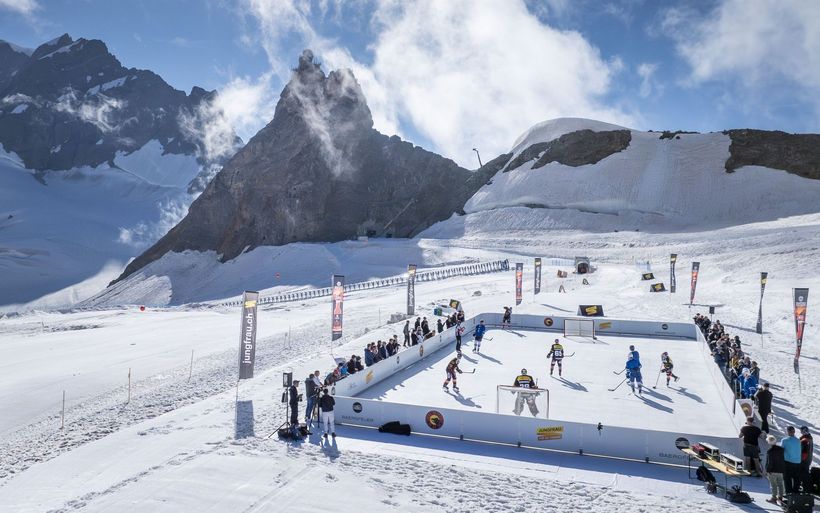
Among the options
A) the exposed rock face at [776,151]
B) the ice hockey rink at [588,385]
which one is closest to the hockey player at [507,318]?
the ice hockey rink at [588,385]

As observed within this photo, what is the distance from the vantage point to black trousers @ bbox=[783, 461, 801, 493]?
9539mm

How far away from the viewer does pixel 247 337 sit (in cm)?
1759

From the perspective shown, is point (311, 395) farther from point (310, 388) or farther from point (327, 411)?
point (327, 411)

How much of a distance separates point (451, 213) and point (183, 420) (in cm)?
8341

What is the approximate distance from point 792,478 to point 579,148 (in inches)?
3725

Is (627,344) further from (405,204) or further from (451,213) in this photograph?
(405,204)

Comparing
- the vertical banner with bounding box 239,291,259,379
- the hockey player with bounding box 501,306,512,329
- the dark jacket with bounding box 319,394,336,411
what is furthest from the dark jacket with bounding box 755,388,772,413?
the hockey player with bounding box 501,306,512,329

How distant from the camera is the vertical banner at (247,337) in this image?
1733 centimetres

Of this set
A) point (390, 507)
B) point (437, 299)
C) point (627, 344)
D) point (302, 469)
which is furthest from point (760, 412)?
point (437, 299)

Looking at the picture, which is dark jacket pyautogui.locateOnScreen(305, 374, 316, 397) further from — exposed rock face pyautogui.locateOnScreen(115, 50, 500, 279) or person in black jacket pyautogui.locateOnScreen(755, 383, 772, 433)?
exposed rock face pyautogui.locateOnScreen(115, 50, 500, 279)

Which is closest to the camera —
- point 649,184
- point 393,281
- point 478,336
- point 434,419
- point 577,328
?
point 434,419

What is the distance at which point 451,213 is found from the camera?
96125mm

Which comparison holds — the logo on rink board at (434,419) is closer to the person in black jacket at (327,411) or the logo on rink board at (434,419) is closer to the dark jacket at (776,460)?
the person in black jacket at (327,411)

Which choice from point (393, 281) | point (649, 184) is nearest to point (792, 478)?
point (393, 281)
